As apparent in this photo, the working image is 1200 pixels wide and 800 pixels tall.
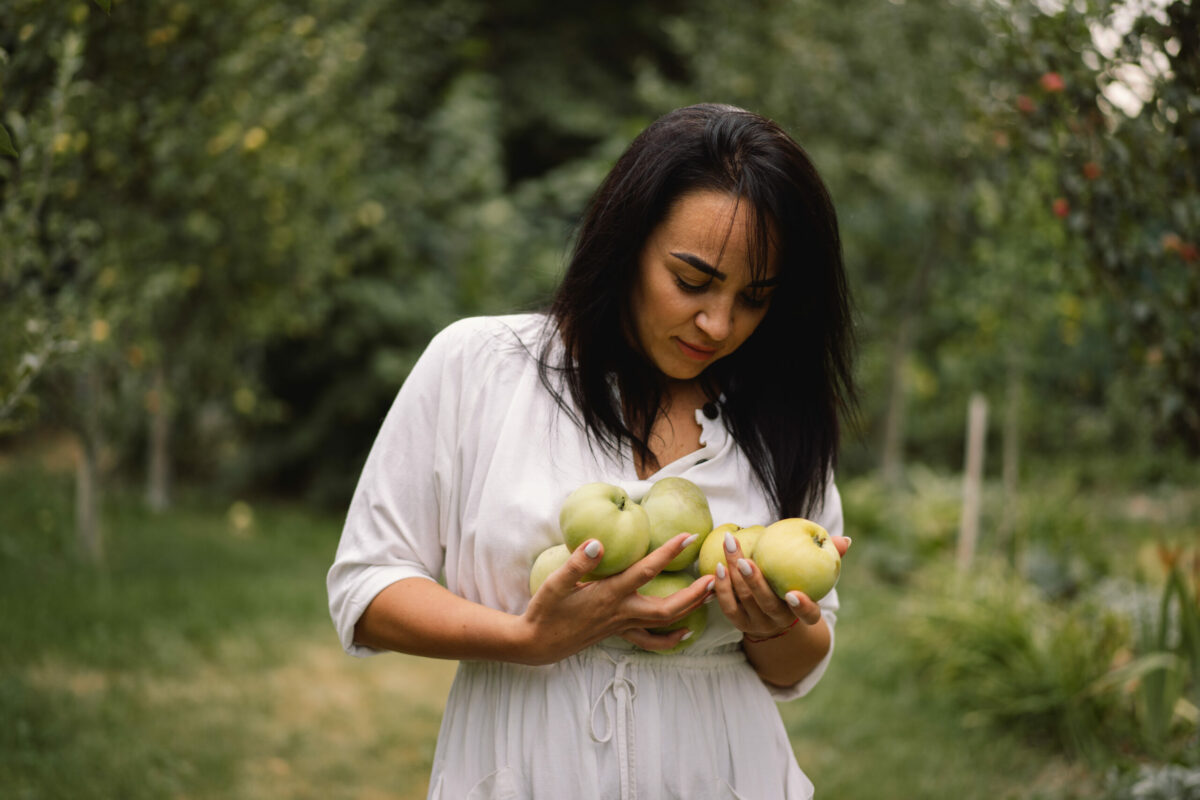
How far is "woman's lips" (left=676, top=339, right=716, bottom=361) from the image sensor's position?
1708 millimetres

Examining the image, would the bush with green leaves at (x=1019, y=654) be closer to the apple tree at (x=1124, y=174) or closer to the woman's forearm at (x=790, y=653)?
the apple tree at (x=1124, y=174)

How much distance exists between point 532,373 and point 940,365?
1125cm

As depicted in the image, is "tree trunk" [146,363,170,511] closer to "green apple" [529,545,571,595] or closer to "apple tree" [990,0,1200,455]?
"apple tree" [990,0,1200,455]

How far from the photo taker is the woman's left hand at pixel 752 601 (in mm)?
1507

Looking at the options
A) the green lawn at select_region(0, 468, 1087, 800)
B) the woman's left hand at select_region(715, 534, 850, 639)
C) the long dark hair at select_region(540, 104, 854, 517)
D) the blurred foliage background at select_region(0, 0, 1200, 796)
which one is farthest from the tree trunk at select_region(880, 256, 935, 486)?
the woman's left hand at select_region(715, 534, 850, 639)

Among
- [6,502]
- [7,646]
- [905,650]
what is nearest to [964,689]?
[905,650]

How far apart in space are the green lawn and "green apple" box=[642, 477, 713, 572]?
9.37 feet

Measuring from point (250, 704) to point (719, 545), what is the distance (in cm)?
374

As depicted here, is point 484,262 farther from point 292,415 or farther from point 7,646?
point 7,646

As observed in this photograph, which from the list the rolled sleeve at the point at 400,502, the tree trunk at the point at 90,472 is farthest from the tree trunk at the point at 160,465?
the rolled sleeve at the point at 400,502

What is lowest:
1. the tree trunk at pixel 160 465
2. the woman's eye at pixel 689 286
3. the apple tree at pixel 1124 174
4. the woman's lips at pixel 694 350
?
the tree trunk at pixel 160 465

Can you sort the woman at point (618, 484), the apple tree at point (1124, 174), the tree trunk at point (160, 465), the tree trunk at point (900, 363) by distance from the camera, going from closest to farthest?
the woman at point (618, 484) → the apple tree at point (1124, 174) → the tree trunk at point (160, 465) → the tree trunk at point (900, 363)

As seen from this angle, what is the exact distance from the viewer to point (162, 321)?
7.73 metres

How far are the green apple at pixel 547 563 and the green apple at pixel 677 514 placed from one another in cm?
14
